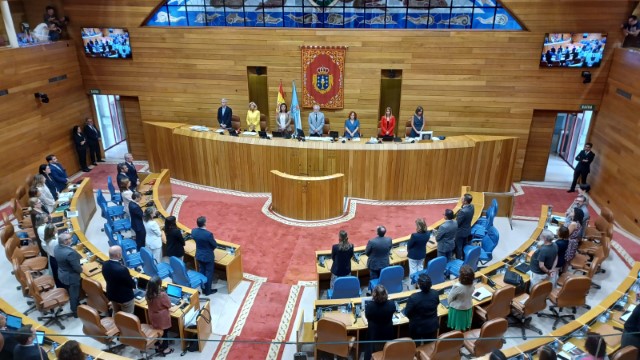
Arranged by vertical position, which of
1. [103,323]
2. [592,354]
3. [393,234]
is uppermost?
[592,354]

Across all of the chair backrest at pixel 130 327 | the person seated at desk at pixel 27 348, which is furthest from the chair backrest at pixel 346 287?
the person seated at desk at pixel 27 348

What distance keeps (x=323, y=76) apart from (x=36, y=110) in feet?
25.6

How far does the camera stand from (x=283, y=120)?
1258 centimetres

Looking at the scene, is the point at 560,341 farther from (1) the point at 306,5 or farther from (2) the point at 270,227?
(1) the point at 306,5

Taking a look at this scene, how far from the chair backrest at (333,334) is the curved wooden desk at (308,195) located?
4.80 meters

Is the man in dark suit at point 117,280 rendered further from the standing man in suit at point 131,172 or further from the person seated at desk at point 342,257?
the standing man in suit at point 131,172

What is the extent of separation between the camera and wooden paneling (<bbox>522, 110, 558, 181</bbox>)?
12805 mm

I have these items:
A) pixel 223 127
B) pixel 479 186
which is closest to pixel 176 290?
pixel 223 127

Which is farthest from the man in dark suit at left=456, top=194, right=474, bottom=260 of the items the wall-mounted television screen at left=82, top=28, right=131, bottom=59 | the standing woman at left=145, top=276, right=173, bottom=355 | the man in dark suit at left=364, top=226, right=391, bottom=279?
the wall-mounted television screen at left=82, top=28, right=131, bottom=59

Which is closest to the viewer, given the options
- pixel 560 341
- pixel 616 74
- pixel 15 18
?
pixel 560 341

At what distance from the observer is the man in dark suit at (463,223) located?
808 centimetres

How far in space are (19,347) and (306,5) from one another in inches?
415

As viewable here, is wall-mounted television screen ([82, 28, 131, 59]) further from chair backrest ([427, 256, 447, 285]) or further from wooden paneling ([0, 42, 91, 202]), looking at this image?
chair backrest ([427, 256, 447, 285])

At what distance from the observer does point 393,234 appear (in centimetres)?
1017
